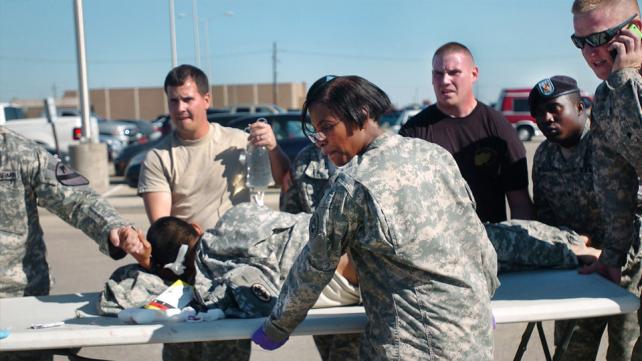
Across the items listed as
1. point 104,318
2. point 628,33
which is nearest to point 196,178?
point 104,318

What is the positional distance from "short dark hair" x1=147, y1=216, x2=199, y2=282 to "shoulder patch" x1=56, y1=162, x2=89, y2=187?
40 cm

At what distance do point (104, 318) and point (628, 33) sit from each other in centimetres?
238

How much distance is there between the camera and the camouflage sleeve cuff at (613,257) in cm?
317

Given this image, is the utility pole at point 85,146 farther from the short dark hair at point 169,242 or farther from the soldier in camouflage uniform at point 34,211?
the short dark hair at point 169,242

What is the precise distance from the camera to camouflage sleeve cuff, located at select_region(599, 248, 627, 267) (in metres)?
3.17

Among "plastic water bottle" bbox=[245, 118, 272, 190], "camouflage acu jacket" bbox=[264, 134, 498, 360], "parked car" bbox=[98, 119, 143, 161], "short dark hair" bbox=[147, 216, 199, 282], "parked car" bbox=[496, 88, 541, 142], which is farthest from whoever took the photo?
"parked car" bbox=[496, 88, 541, 142]

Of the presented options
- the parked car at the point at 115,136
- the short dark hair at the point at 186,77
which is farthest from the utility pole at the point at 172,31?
the short dark hair at the point at 186,77

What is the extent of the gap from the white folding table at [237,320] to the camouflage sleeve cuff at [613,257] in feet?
0.29

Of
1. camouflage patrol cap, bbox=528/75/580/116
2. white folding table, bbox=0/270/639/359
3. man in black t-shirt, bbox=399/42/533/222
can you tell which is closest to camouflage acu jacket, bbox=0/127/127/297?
white folding table, bbox=0/270/639/359

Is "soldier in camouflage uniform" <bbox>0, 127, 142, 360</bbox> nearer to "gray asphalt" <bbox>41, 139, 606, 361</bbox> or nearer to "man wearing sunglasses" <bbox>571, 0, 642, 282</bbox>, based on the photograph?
"gray asphalt" <bbox>41, 139, 606, 361</bbox>

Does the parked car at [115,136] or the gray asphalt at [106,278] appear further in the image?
the parked car at [115,136]

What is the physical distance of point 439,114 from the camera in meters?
4.07

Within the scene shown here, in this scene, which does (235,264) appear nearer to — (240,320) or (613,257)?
(240,320)

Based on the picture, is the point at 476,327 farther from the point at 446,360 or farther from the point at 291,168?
the point at 291,168
